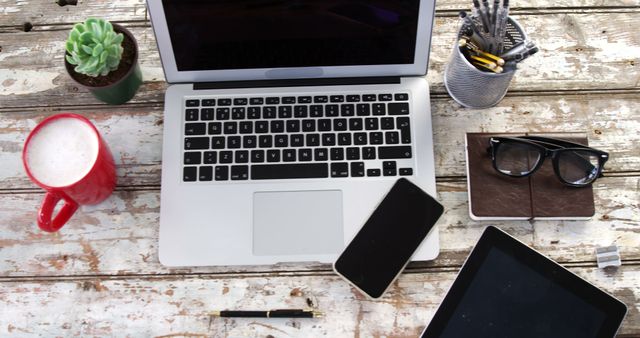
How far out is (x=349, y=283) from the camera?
913 mm

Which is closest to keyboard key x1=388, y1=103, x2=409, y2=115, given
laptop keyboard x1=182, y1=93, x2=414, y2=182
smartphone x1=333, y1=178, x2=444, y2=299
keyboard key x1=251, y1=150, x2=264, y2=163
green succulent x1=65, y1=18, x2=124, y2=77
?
laptop keyboard x1=182, y1=93, x2=414, y2=182

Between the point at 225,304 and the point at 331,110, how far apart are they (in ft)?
1.10

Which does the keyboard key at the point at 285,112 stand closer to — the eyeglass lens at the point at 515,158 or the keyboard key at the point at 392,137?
the keyboard key at the point at 392,137

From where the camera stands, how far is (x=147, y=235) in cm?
95

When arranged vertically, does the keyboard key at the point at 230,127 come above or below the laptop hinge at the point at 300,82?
below

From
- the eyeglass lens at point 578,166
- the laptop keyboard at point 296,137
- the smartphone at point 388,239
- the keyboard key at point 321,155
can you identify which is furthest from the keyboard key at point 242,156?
the eyeglass lens at point 578,166

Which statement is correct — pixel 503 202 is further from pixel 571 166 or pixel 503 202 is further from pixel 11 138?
pixel 11 138

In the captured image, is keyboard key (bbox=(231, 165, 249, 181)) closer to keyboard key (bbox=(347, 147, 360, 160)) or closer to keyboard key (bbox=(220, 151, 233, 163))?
keyboard key (bbox=(220, 151, 233, 163))

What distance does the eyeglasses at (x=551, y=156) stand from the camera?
918 millimetres

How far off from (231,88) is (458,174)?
0.38 metres

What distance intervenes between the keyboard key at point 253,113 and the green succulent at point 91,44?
0.22m

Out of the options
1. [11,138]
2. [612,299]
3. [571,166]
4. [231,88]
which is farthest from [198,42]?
[612,299]

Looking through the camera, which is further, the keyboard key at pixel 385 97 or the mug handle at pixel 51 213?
the keyboard key at pixel 385 97

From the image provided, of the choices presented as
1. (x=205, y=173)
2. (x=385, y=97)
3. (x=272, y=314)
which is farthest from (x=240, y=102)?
(x=272, y=314)
